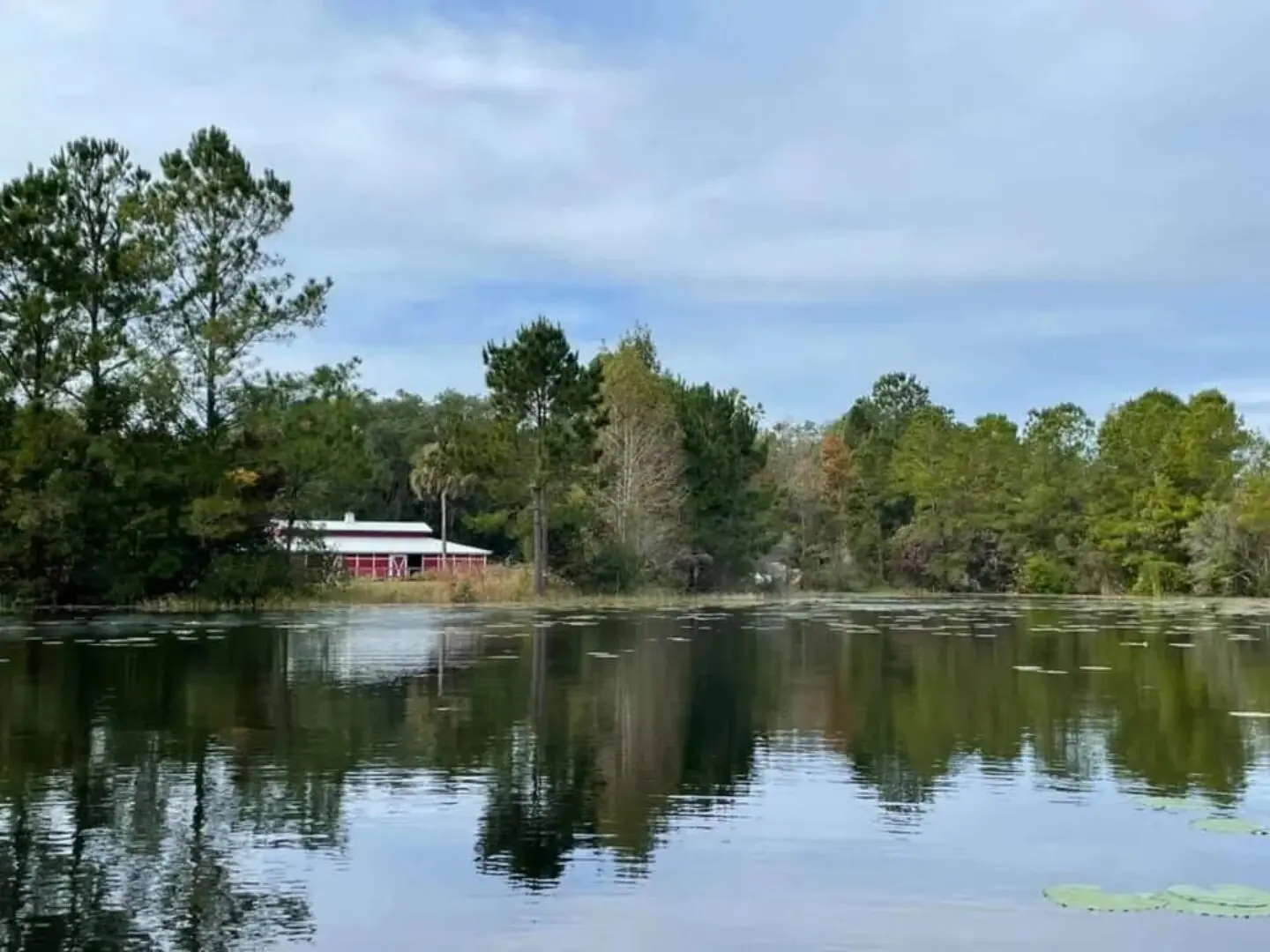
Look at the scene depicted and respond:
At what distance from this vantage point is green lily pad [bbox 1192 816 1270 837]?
9.98 meters

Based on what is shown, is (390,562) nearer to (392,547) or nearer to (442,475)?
(392,547)

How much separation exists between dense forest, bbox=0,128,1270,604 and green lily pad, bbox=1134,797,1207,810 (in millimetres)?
34938

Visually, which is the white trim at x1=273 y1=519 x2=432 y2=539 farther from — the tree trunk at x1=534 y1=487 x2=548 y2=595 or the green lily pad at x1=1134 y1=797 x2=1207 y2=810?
the green lily pad at x1=1134 y1=797 x2=1207 y2=810

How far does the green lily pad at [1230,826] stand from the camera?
998cm

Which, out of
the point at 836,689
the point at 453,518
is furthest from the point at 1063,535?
the point at 836,689

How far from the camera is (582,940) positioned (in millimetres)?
7277

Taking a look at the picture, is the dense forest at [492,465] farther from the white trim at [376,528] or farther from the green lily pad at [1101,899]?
the green lily pad at [1101,899]

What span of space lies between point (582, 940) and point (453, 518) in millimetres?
80976

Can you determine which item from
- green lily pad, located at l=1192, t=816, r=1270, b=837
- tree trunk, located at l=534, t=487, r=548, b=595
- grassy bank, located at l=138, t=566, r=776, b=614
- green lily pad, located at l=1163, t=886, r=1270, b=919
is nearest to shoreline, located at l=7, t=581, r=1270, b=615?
grassy bank, located at l=138, t=566, r=776, b=614

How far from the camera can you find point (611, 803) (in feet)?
35.7

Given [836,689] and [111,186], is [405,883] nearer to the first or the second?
[836,689]

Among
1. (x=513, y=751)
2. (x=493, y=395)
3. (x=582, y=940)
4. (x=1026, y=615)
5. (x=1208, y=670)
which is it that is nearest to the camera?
(x=582, y=940)

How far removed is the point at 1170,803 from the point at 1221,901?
326 centimetres

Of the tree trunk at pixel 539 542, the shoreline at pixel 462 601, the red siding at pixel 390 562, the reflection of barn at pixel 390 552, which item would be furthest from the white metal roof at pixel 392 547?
the tree trunk at pixel 539 542
